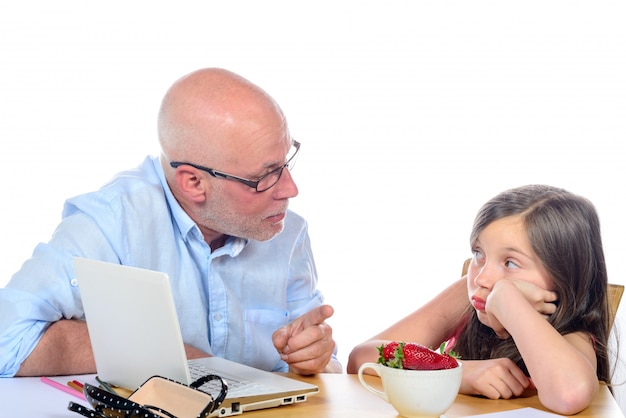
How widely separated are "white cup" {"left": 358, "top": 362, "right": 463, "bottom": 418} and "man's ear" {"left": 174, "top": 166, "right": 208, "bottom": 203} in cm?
77

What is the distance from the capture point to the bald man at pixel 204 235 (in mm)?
1667

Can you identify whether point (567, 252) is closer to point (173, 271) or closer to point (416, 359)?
point (416, 359)

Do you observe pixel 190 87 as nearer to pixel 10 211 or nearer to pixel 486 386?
pixel 486 386

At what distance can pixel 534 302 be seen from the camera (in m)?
1.57

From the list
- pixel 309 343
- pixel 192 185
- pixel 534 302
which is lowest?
pixel 309 343

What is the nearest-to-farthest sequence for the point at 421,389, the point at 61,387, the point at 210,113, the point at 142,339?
the point at 421,389 → the point at 142,339 → the point at 61,387 → the point at 210,113

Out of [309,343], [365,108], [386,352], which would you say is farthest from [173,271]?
[365,108]

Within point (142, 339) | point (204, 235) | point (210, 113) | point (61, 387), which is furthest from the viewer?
point (204, 235)

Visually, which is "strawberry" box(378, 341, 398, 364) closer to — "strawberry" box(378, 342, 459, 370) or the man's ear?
"strawberry" box(378, 342, 459, 370)

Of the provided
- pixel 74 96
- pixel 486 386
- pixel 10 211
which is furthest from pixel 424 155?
pixel 486 386

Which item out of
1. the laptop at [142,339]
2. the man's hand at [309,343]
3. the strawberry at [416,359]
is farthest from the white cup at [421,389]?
the man's hand at [309,343]

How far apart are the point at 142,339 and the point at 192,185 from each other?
2.02 ft

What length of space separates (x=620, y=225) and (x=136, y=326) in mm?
2419

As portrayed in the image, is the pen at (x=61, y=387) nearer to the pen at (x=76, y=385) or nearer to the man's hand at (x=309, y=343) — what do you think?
the pen at (x=76, y=385)
